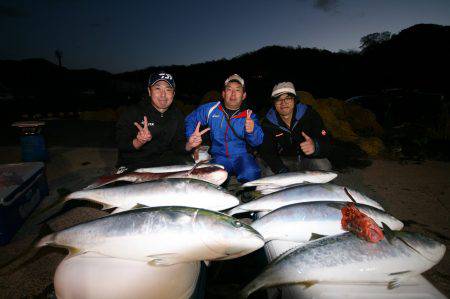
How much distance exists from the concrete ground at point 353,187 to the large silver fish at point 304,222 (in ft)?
2.54

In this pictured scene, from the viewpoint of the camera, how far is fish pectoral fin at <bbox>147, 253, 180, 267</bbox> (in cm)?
163

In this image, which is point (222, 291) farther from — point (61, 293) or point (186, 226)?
point (61, 293)

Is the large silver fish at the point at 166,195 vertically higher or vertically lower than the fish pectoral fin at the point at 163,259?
higher

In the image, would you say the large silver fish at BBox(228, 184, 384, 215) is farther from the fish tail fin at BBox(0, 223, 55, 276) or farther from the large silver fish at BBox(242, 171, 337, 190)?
the fish tail fin at BBox(0, 223, 55, 276)

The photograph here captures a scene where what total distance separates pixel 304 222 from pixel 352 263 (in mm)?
511

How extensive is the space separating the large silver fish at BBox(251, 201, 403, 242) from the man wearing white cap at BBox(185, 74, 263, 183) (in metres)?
2.10

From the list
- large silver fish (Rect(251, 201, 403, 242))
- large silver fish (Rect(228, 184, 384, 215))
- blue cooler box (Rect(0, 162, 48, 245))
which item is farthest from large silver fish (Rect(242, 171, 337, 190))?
blue cooler box (Rect(0, 162, 48, 245))

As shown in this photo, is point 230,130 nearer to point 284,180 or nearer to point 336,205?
point 284,180

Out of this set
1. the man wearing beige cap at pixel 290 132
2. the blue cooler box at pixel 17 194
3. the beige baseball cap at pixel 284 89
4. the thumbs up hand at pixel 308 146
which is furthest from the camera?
the man wearing beige cap at pixel 290 132

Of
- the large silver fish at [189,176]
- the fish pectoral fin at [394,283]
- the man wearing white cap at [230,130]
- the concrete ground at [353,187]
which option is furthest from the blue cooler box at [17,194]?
the fish pectoral fin at [394,283]

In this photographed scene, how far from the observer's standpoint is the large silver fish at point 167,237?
64.2 inches

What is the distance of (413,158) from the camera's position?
6695 millimetres

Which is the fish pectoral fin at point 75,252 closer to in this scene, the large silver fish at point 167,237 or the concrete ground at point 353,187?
the large silver fish at point 167,237

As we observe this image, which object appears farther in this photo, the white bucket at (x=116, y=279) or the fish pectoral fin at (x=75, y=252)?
the fish pectoral fin at (x=75, y=252)
